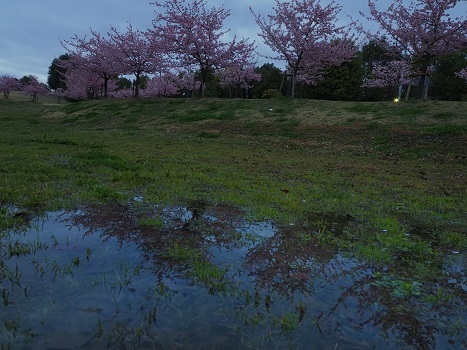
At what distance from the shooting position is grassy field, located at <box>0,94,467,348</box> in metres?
3.96

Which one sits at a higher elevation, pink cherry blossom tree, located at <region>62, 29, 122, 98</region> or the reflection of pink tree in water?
pink cherry blossom tree, located at <region>62, 29, 122, 98</region>

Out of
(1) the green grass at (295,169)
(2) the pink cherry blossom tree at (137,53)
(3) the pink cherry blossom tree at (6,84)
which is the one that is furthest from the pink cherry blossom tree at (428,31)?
(3) the pink cherry blossom tree at (6,84)

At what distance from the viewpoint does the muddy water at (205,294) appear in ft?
10.0

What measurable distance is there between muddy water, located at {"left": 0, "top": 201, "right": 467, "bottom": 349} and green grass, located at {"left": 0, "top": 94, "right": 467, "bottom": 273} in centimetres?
50

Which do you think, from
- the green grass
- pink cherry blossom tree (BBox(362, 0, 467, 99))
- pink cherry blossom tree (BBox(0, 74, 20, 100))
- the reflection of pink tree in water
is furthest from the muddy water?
pink cherry blossom tree (BBox(0, 74, 20, 100))

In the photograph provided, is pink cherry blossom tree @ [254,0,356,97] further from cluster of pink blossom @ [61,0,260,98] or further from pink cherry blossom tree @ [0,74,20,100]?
pink cherry blossom tree @ [0,74,20,100]

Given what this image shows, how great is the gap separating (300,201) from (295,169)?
4.58m

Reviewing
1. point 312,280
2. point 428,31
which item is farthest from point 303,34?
point 312,280

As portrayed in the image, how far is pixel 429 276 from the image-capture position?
4.40 meters

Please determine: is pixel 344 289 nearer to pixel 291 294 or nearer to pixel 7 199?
pixel 291 294

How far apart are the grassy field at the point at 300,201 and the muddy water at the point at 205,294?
0.03m

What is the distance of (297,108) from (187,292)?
24.3 meters

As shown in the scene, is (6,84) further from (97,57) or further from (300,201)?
(300,201)

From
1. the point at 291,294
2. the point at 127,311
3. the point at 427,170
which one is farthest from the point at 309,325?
the point at 427,170
